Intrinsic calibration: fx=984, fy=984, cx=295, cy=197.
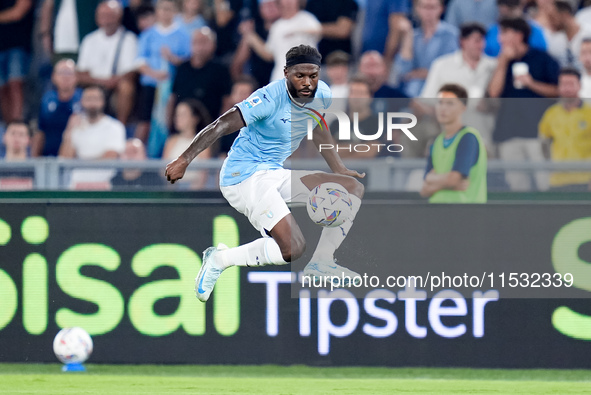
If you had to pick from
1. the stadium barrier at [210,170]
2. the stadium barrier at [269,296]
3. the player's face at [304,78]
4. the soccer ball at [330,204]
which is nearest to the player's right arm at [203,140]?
the player's face at [304,78]

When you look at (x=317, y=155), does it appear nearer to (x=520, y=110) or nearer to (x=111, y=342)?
(x=520, y=110)

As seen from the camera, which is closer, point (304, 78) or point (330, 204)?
point (304, 78)

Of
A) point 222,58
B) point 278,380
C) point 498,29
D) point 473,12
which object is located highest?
point 473,12

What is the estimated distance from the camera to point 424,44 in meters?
10.4

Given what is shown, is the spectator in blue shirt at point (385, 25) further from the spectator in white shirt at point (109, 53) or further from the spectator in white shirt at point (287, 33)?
the spectator in white shirt at point (109, 53)

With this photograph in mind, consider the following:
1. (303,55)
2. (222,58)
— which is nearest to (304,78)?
(303,55)

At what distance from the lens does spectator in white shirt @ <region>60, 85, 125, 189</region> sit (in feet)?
33.2

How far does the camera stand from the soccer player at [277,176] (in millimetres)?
6262

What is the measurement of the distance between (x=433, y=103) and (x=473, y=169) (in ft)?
2.36

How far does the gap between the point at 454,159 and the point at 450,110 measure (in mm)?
461

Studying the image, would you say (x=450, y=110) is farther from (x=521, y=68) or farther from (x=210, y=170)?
(x=210, y=170)

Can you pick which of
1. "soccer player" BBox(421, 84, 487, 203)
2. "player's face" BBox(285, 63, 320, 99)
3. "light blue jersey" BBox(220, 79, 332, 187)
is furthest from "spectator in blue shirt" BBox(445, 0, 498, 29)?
A: "player's face" BBox(285, 63, 320, 99)

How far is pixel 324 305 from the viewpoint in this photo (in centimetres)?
859

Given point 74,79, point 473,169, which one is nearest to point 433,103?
point 473,169
